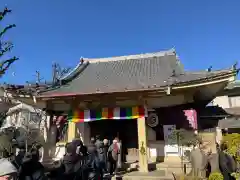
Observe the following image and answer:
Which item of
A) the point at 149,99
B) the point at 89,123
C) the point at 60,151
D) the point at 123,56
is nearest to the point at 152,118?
the point at 149,99

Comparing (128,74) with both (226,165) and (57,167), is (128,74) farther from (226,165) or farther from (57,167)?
(57,167)

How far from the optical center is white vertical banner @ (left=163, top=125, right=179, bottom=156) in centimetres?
1077

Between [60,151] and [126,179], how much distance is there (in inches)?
202

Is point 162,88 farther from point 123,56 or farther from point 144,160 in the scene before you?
point 123,56

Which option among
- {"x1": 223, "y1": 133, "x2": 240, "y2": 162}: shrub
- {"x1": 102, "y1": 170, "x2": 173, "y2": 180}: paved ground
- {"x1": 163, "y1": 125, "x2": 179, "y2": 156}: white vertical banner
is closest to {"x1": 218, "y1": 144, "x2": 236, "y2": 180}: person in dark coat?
{"x1": 223, "y1": 133, "x2": 240, "y2": 162}: shrub

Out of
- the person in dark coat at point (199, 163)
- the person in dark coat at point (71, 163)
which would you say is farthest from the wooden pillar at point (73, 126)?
the person in dark coat at point (199, 163)

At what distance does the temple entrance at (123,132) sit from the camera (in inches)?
475

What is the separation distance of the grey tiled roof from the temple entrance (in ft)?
7.20

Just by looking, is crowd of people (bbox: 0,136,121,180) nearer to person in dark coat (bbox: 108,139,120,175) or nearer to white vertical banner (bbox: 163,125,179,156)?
person in dark coat (bbox: 108,139,120,175)

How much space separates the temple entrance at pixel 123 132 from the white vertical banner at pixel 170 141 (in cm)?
175

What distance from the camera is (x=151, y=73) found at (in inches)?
512

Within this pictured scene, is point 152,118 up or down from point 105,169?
up

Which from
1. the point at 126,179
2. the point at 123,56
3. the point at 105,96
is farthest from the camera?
the point at 123,56

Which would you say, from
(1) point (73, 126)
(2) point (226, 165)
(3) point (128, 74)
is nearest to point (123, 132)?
(1) point (73, 126)
